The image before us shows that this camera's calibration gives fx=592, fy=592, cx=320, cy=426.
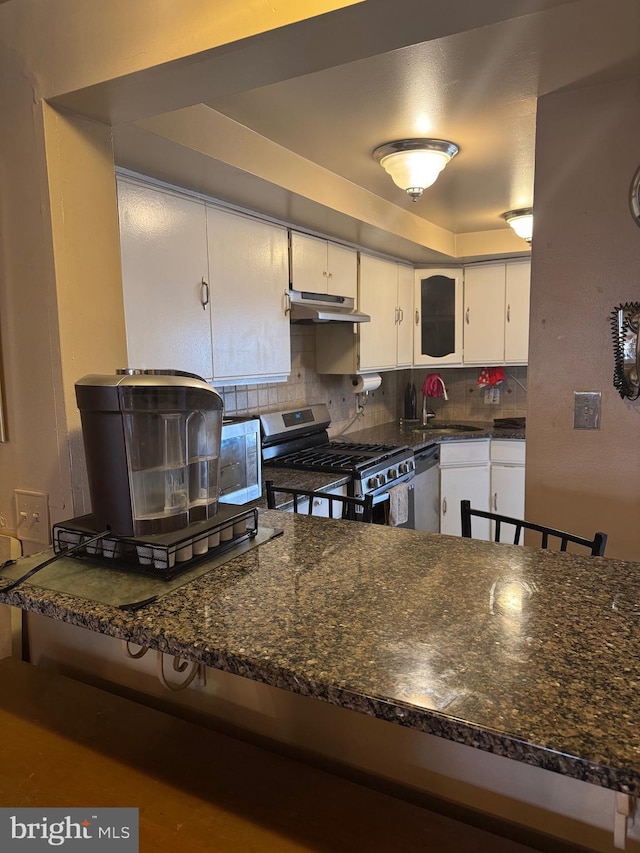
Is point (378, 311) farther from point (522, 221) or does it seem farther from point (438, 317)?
point (522, 221)

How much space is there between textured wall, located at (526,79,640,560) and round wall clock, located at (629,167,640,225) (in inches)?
0.8

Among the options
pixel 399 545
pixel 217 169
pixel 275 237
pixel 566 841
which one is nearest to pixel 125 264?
pixel 217 169

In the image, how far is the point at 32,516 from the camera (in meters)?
1.51

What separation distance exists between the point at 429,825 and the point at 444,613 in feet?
1.03

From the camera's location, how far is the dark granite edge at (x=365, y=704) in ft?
2.04

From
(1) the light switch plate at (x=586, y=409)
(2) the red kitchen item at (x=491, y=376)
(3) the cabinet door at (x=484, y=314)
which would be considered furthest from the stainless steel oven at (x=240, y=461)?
(2) the red kitchen item at (x=491, y=376)

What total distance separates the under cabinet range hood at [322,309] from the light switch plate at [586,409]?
1390 mm

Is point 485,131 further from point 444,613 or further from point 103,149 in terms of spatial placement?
point 444,613

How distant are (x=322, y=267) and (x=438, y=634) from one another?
2.52m

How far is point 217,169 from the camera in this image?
2037mm

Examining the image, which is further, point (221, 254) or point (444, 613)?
point (221, 254)

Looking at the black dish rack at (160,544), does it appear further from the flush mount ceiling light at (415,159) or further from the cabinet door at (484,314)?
the cabinet door at (484,314)

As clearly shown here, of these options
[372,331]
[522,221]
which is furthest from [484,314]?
[372,331]

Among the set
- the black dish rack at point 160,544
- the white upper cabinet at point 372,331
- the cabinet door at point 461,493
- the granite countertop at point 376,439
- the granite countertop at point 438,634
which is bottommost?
the cabinet door at point 461,493
